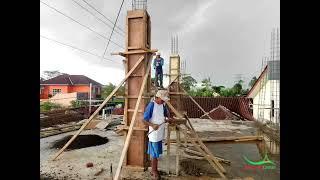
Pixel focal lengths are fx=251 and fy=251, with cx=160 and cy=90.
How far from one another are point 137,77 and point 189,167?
2936 millimetres

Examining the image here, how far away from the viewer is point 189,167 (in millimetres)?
7121

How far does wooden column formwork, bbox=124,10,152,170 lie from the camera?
680cm

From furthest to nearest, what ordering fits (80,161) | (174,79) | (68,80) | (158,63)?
1. (68,80)
2. (174,79)
3. (158,63)
4. (80,161)

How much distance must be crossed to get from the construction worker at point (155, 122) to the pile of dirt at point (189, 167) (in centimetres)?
96

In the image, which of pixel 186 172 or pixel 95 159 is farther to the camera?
pixel 95 159

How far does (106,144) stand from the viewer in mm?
9969

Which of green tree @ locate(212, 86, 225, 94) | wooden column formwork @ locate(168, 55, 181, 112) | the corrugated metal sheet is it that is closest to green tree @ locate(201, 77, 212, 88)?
green tree @ locate(212, 86, 225, 94)

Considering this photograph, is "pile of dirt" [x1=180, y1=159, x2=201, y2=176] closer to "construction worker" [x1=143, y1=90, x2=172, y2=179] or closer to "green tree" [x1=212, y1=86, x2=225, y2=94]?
"construction worker" [x1=143, y1=90, x2=172, y2=179]

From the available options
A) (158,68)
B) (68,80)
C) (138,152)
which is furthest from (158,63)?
(68,80)

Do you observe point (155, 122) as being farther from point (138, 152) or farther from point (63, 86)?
point (63, 86)

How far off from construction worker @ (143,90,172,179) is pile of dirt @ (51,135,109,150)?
4.38 m
